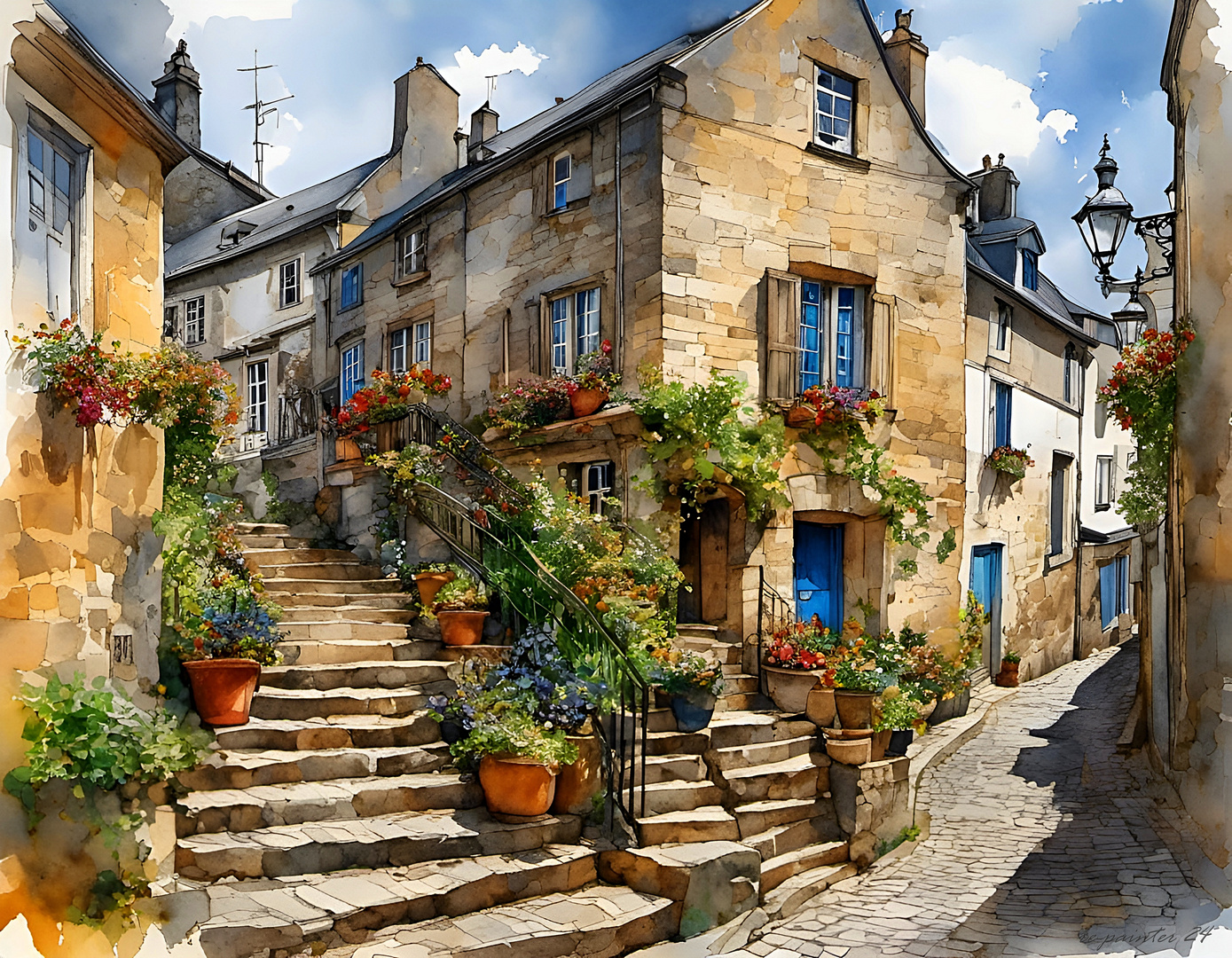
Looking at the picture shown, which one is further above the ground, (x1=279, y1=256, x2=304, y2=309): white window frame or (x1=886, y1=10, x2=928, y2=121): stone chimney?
(x1=886, y1=10, x2=928, y2=121): stone chimney

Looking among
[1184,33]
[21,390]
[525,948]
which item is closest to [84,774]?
[21,390]

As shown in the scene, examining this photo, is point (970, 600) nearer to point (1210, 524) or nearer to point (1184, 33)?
point (1210, 524)

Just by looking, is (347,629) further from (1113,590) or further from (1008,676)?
(1113,590)

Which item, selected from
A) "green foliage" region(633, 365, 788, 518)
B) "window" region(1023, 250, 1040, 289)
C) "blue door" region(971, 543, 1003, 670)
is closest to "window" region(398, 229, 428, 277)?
"green foliage" region(633, 365, 788, 518)

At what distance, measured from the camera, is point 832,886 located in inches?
209

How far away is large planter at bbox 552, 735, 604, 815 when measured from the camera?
4.84m

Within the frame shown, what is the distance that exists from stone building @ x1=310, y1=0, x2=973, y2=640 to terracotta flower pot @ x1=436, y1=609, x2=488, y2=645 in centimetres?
101

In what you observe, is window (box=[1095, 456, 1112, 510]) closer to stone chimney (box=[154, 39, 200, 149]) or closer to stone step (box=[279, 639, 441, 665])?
stone step (box=[279, 639, 441, 665])

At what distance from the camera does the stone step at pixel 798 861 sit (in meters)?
5.08

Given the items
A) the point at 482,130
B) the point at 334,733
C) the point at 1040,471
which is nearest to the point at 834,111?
the point at 482,130

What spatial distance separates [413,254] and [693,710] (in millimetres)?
3120

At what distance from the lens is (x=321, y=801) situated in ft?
14.1

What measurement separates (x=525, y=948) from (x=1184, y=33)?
4.52 metres

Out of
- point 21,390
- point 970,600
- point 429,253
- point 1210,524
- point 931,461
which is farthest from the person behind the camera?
point 429,253
